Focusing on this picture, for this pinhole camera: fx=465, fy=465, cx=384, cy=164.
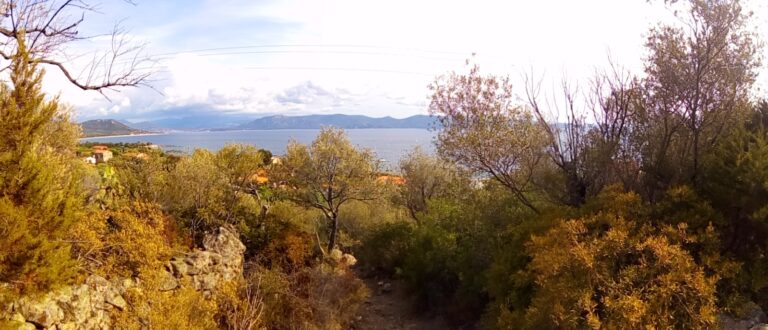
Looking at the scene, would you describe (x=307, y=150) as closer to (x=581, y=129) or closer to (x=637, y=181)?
(x=581, y=129)

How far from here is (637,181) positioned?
12.3 metres

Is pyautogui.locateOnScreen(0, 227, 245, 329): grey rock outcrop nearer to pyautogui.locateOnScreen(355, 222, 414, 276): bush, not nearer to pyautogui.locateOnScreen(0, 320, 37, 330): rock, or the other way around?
pyautogui.locateOnScreen(0, 320, 37, 330): rock

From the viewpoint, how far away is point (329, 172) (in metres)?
23.6

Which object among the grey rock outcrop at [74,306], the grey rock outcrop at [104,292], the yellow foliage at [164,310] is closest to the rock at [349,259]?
the grey rock outcrop at [104,292]

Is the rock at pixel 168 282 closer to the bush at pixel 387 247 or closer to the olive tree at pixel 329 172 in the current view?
the olive tree at pixel 329 172

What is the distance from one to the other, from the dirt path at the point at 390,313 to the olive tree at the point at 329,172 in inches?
146

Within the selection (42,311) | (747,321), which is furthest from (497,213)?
(42,311)

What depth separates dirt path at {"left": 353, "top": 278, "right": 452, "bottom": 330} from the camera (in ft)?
60.8

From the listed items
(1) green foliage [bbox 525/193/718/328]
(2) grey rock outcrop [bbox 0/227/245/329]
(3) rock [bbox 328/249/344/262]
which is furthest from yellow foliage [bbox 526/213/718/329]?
(3) rock [bbox 328/249/344/262]

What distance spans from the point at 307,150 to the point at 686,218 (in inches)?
708

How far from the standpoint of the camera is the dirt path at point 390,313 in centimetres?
1853

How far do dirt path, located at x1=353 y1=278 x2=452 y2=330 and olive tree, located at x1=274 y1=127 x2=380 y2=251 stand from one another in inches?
146

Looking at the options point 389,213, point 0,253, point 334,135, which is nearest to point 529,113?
point 334,135

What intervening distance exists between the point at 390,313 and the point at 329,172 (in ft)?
24.8
